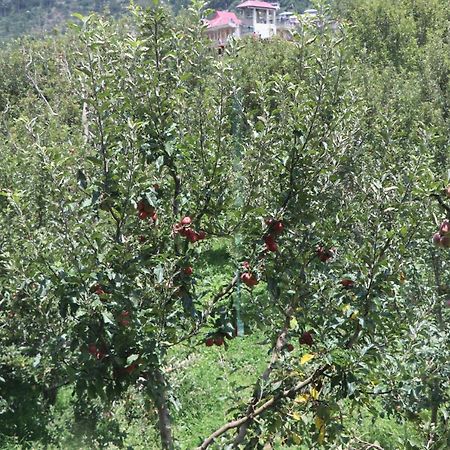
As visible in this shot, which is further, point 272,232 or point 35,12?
point 35,12

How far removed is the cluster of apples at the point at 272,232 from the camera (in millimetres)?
2787

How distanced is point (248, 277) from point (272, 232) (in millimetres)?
255

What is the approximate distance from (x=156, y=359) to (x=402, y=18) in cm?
2156

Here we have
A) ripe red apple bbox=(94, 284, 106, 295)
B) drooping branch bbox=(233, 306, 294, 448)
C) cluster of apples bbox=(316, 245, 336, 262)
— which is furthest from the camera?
cluster of apples bbox=(316, 245, 336, 262)

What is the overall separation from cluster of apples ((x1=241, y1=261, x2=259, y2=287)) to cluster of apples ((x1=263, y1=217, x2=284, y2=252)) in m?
0.15

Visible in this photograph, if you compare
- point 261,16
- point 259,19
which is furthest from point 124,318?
point 261,16

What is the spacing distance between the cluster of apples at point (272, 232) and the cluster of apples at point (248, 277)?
0.15m

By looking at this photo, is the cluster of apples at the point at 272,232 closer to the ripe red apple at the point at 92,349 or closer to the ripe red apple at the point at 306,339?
the ripe red apple at the point at 306,339

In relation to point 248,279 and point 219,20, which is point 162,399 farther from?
point 219,20

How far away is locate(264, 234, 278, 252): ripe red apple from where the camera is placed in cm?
280

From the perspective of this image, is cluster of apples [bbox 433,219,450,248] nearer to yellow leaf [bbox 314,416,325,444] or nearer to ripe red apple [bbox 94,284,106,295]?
yellow leaf [bbox 314,416,325,444]

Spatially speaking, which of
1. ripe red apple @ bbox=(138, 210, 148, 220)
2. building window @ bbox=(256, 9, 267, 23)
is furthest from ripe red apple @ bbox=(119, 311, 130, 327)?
building window @ bbox=(256, 9, 267, 23)

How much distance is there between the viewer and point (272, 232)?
9.23 feet

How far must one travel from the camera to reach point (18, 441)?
6.71 m
